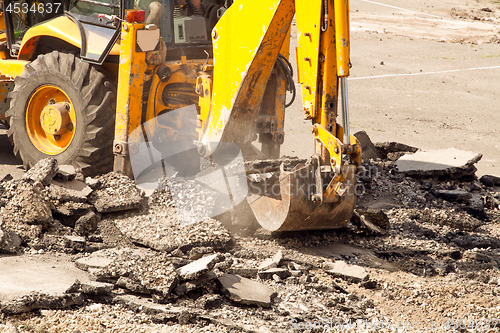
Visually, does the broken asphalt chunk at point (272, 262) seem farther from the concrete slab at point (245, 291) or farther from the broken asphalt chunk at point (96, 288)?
the broken asphalt chunk at point (96, 288)

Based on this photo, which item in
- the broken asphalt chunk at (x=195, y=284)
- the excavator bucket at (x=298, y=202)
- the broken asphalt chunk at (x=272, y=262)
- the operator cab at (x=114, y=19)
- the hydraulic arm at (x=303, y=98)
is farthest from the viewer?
the operator cab at (x=114, y=19)

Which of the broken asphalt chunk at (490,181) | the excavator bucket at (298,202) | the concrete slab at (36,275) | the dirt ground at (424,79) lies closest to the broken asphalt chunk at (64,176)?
the concrete slab at (36,275)

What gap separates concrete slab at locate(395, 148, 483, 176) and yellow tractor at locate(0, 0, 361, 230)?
1880mm

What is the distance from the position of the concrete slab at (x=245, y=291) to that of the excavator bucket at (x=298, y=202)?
78 cm

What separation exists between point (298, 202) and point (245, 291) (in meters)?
0.98

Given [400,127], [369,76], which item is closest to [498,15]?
[369,76]

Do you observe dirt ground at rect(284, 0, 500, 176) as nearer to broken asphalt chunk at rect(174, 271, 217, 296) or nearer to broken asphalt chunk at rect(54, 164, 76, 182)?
broken asphalt chunk at rect(54, 164, 76, 182)

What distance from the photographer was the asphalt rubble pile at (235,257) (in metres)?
3.36

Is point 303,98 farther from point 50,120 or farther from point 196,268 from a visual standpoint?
point 50,120

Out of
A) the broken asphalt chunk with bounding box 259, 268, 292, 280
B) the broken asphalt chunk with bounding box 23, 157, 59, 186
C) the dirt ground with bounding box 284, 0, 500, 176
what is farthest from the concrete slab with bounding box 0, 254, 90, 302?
the dirt ground with bounding box 284, 0, 500, 176

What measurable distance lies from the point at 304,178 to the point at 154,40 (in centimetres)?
205

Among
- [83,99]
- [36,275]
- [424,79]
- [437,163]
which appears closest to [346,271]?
[36,275]

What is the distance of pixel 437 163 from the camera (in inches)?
257

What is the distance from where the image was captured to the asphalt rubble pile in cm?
336
